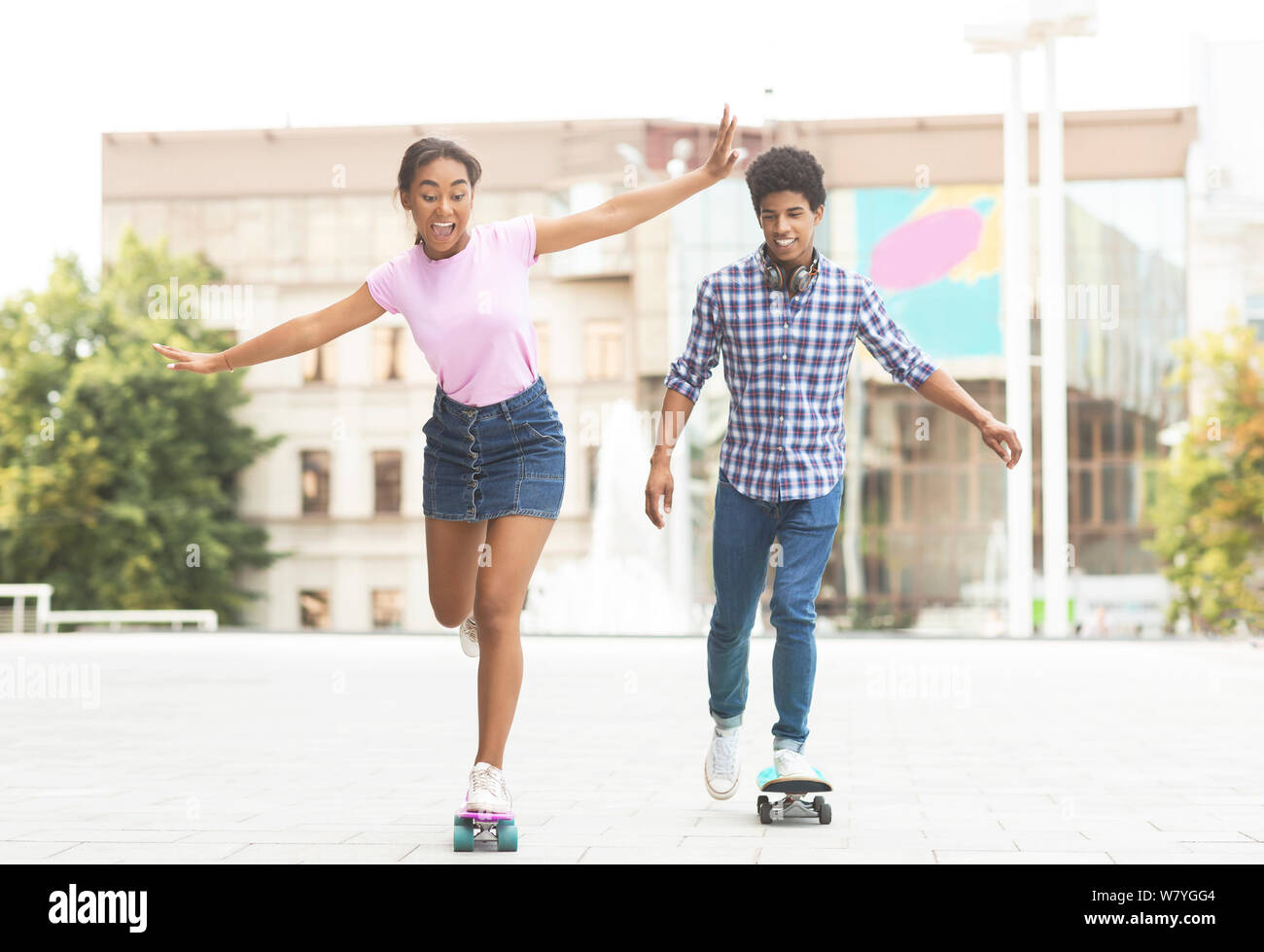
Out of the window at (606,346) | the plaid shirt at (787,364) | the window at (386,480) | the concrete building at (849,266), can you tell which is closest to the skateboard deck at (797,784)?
the plaid shirt at (787,364)

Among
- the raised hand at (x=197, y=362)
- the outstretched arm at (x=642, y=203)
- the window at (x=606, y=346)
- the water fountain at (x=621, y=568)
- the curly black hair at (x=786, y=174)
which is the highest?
the window at (x=606, y=346)

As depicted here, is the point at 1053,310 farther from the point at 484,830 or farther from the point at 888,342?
the point at 484,830

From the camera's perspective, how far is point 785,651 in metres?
5.05

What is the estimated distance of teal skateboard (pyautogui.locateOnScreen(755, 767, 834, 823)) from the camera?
491cm

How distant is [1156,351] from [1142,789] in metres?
34.8

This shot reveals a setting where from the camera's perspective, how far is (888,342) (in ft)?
16.9

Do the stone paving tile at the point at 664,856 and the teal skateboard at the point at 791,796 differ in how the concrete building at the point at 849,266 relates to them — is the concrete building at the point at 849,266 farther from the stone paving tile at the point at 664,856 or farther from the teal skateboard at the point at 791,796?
the stone paving tile at the point at 664,856

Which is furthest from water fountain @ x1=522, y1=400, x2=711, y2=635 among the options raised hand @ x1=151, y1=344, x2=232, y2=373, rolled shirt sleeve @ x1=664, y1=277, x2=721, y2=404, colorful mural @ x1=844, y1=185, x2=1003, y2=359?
raised hand @ x1=151, y1=344, x2=232, y2=373

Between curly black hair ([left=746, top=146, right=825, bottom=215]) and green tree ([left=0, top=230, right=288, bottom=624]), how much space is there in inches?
1330

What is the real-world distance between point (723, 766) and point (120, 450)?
1392 inches

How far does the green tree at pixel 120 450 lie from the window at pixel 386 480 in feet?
8.66

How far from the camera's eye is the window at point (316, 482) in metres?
41.7

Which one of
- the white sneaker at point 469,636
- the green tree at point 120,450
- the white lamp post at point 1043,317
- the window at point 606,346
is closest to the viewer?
the white sneaker at point 469,636

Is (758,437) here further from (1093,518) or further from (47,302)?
(47,302)
